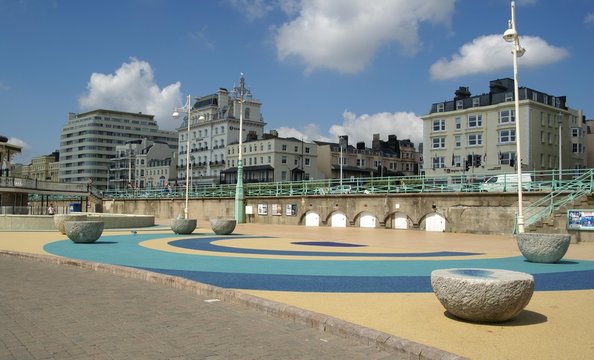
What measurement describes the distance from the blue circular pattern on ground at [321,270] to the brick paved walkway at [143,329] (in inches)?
85.4

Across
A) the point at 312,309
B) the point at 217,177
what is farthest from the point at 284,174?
the point at 312,309

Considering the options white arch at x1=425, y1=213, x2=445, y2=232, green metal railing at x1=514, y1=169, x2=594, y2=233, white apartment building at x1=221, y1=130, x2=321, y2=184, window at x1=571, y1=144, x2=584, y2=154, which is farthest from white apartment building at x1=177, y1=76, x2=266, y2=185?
green metal railing at x1=514, y1=169, x2=594, y2=233

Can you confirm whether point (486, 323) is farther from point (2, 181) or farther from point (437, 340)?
point (2, 181)

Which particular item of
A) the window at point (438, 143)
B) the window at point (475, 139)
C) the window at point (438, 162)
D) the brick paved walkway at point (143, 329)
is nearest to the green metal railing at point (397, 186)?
the brick paved walkway at point (143, 329)

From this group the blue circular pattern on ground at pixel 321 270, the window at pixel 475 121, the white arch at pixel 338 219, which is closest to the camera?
the blue circular pattern on ground at pixel 321 270

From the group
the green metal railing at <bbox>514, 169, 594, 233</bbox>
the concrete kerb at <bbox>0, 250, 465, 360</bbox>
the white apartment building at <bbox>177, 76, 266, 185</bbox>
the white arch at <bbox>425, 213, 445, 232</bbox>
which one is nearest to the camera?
the concrete kerb at <bbox>0, 250, 465, 360</bbox>

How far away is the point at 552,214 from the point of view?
25344 mm

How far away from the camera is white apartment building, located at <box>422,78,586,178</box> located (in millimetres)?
70562

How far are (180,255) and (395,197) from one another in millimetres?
22967

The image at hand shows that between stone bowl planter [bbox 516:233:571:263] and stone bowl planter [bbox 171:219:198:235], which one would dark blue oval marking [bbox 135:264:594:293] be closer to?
stone bowl planter [bbox 516:233:571:263]

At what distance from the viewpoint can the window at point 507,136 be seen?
2754 inches

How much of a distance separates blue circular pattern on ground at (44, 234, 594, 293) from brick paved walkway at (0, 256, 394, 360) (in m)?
2.17

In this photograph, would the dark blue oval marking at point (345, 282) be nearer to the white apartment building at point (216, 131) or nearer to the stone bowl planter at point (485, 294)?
the stone bowl planter at point (485, 294)

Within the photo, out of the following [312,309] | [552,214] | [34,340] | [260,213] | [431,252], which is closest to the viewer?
[34,340]
